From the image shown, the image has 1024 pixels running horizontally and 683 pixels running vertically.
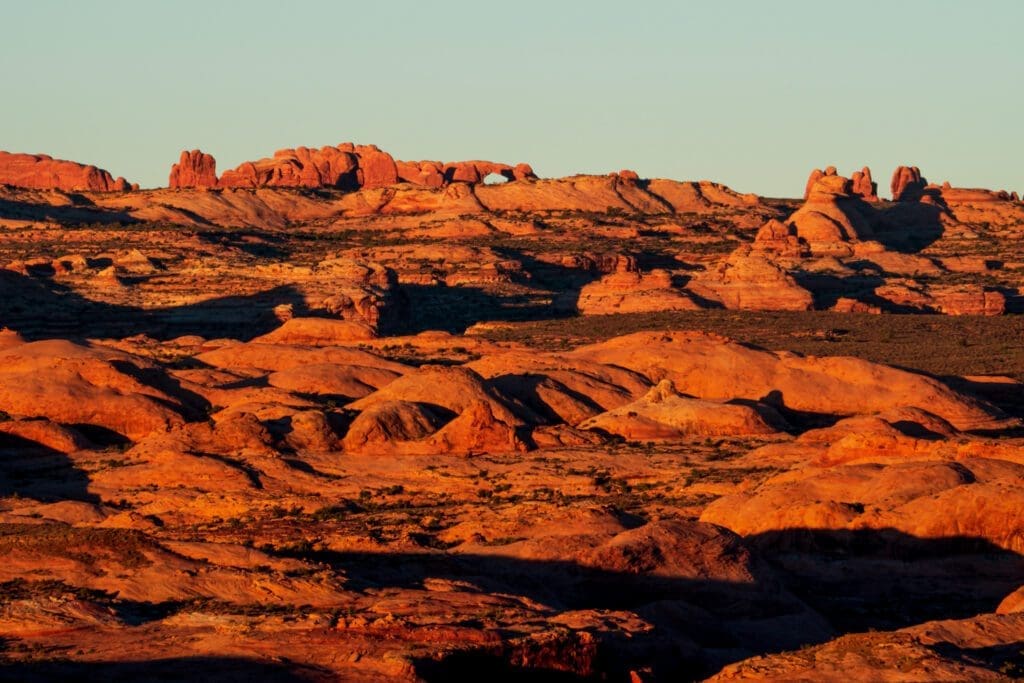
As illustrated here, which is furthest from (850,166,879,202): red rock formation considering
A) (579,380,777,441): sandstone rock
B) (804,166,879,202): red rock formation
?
(579,380,777,441): sandstone rock

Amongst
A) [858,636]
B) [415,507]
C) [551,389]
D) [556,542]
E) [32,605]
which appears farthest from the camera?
[551,389]

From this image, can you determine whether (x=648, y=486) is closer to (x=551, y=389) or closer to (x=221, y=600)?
(x=551, y=389)

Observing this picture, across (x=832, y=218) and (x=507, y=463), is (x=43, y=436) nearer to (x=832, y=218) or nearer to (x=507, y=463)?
(x=507, y=463)

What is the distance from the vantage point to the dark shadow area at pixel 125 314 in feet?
367

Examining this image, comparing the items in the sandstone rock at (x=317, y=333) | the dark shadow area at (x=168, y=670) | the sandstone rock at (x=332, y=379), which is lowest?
the sandstone rock at (x=317, y=333)

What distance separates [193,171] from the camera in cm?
19725

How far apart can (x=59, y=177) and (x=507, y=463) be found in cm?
13913

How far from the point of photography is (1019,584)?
45.1 meters

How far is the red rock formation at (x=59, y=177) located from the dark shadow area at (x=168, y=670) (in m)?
156

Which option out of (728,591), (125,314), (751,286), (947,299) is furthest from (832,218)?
(728,591)

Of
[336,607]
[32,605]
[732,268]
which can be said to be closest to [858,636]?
[336,607]

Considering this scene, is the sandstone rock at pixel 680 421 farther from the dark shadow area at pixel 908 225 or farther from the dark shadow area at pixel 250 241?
the dark shadow area at pixel 908 225

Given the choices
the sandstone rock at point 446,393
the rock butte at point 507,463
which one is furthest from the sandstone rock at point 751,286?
the sandstone rock at point 446,393

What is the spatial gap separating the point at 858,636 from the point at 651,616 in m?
6.30
